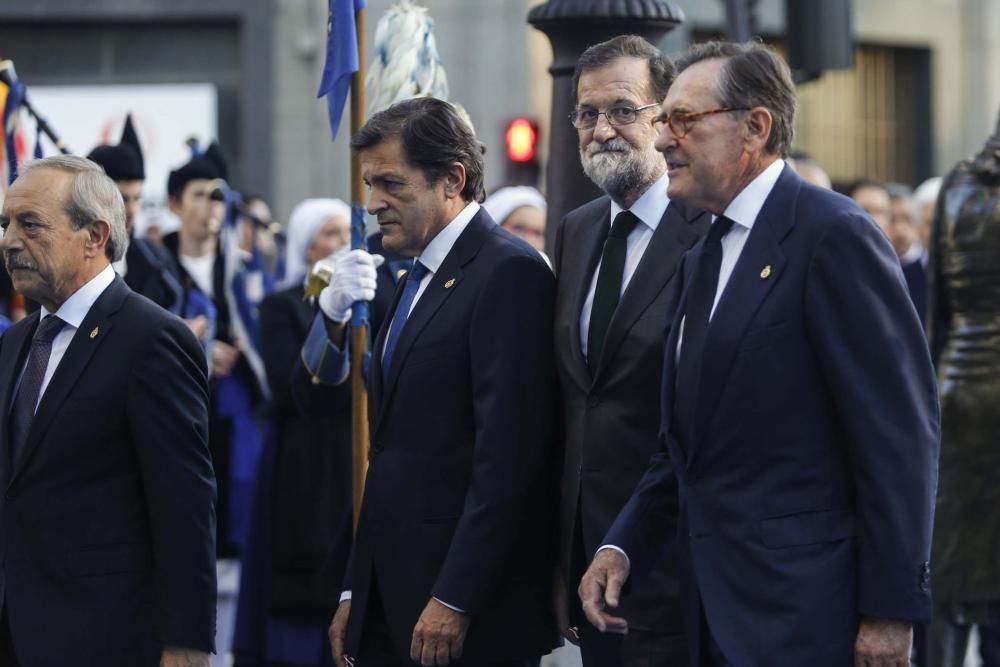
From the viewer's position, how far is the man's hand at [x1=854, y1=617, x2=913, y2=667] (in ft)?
12.7

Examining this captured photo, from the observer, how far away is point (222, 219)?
376 inches

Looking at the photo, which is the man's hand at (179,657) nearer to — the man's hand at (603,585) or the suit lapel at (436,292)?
the suit lapel at (436,292)

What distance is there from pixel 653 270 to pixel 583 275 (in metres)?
0.23

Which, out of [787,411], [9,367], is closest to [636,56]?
[787,411]

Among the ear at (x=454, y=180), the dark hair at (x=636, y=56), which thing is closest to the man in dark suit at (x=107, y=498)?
the ear at (x=454, y=180)

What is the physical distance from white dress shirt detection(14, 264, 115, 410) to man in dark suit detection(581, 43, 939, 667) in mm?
1621

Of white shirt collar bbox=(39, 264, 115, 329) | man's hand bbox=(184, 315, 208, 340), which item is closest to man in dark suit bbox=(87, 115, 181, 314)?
man's hand bbox=(184, 315, 208, 340)

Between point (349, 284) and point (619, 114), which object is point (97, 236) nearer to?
point (349, 284)

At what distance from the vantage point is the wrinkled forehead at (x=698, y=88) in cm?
415

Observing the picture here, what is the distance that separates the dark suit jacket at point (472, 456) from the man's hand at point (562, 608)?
2 centimetres

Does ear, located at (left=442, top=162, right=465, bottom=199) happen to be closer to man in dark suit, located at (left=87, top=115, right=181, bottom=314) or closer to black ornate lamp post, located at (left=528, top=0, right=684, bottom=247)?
black ornate lamp post, located at (left=528, top=0, right=684, bottom=247)

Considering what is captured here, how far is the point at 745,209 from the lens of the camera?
13.7 feet

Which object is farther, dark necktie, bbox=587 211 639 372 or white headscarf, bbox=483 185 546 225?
white headscarf, bbox=483 185 546 225

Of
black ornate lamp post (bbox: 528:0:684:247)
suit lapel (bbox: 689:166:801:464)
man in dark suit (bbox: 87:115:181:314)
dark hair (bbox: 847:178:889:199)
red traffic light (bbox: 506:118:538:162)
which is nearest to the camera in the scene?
suit lapel (bbox: 689:166:801:464)
